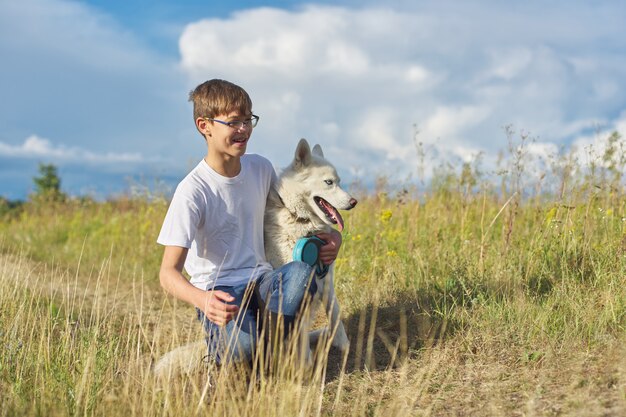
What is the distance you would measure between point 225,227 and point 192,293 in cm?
58

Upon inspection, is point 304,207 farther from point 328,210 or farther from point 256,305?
point 256,305

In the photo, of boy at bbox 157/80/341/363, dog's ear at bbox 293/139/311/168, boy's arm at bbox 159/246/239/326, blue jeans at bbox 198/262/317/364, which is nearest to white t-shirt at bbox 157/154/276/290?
boy at bbox 157/80/341/363

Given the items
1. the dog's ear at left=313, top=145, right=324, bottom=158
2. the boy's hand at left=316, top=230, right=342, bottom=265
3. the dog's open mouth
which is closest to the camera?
the boy's hand at left=316, top=230, right=342, bottom=265

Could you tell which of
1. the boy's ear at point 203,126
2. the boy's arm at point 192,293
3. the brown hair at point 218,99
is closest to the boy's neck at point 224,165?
the boy's ear at point 203,126

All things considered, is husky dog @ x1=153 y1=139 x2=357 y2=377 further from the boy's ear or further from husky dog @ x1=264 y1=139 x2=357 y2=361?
the boy's ear

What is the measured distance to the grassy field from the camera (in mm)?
2924

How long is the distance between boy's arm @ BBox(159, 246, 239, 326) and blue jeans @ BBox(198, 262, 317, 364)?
11.2 inches

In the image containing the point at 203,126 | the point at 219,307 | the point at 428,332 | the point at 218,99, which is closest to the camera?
the point at 219,307

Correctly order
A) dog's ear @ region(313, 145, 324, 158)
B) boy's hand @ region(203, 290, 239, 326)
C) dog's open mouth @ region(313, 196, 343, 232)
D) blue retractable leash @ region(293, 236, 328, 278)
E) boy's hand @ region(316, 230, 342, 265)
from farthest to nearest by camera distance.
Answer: dog's ear @ region(313, 145, 324, 158) < dog's open mouth @ region(313, 196, 343, 232) < boy's hand @ region(316, 230, 342, 265) < blue retractable leash @ region(293, 236, 328, 278) < boy's hand @ region(203, 290, 239, 326)

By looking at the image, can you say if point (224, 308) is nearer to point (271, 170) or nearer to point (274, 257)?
point (274, 257)

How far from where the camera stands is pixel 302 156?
3.78 meters

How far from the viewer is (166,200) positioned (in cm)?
993

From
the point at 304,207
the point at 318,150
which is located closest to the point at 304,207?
the point at 304,207

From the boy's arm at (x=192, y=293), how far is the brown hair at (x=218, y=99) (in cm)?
82
